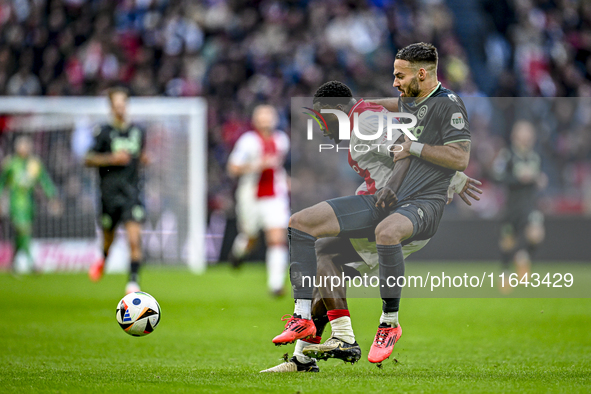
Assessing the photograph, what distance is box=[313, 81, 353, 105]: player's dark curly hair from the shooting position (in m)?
4.54

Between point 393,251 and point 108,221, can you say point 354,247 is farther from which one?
point 108,221

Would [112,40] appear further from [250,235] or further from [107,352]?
[107,352]

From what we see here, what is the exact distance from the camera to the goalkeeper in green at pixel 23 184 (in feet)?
45.0

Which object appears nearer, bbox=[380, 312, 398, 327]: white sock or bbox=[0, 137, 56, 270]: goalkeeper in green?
bbox=[380, 312, 398, 327]: white sock

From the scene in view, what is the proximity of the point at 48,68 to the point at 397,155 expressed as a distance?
14.9 m

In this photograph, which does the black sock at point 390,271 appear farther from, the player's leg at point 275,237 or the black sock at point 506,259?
the black sock at point 506,259

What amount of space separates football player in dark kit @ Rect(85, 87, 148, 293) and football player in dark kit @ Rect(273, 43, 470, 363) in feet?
14.4

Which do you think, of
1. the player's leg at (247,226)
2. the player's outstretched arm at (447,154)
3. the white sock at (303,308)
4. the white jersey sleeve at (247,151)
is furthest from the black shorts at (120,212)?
the player's outstretched arm at (447,154)

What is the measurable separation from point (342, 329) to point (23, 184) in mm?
10776

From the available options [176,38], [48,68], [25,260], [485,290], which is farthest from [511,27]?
[485,290]

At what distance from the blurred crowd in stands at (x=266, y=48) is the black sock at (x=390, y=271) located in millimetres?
11598

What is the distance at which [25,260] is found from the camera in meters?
14.5

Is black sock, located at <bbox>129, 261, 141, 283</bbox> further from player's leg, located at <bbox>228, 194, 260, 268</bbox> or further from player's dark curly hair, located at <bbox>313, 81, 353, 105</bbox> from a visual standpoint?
player's dark curly hair, located at <bbox>313, 81, 353, 105</bbox>

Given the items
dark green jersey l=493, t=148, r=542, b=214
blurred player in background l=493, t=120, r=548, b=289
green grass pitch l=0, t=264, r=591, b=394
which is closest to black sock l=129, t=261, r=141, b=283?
green grass pitch l=0, t=264, r=591, b=394
